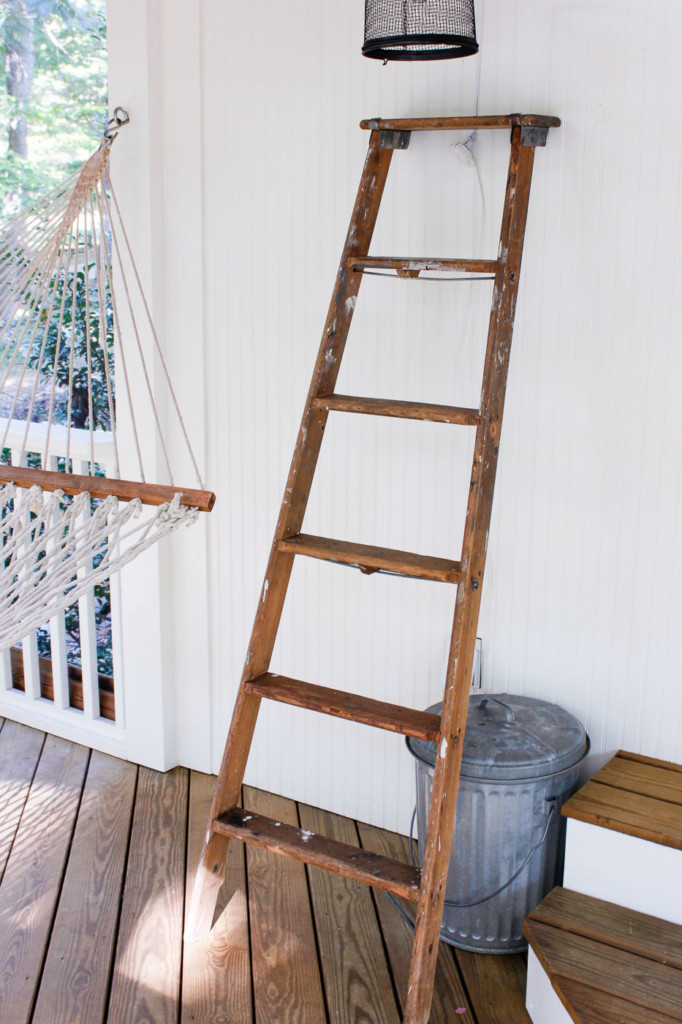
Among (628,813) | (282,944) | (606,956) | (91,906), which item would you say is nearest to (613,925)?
(606,956)

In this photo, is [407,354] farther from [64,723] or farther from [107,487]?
[64,723]

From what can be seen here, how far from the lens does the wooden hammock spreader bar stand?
165 cm

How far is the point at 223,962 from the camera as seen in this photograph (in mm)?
1810

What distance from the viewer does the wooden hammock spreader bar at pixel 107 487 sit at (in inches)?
65.1

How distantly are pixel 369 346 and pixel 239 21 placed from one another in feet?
2.71

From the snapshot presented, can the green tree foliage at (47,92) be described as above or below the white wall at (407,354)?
above

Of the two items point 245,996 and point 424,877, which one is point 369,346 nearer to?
point 424,877

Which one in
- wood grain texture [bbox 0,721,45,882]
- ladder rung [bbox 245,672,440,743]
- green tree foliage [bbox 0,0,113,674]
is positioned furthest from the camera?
green tree foliage [bbox 0,0,113,674]

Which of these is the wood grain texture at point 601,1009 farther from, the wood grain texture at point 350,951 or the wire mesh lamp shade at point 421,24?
the wire mesh lamp shade at point 421,24

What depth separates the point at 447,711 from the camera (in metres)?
1.60

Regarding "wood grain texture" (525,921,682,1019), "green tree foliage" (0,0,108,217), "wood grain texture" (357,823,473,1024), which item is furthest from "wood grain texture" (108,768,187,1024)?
"green tree foliage" (0,0,108,217)

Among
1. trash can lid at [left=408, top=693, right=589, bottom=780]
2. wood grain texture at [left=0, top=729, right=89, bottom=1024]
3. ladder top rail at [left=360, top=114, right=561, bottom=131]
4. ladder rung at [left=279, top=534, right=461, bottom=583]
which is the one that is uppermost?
ladder top rail at [left=360, top=114, right=561, bottom=131]

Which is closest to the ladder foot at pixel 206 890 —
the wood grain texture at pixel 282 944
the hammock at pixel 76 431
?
the wood grain texture at pixel 282 944

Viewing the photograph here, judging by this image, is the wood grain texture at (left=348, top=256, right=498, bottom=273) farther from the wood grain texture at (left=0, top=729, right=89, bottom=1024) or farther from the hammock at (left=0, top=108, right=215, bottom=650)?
the wood grain texture at (left=0, top=729, right=89, bottom=1024)
